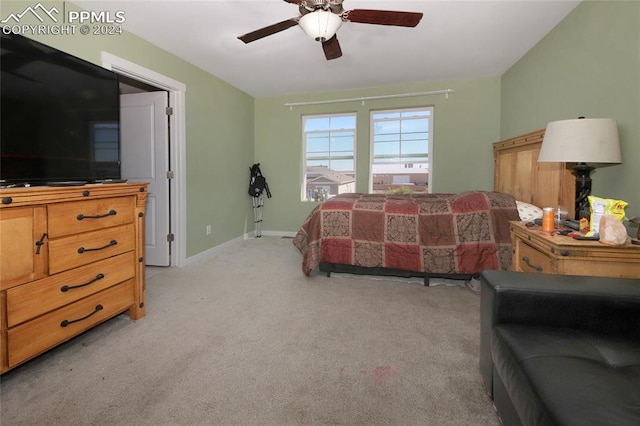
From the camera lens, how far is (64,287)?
5.54 feet

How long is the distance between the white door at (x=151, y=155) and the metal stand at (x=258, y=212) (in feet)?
6.34

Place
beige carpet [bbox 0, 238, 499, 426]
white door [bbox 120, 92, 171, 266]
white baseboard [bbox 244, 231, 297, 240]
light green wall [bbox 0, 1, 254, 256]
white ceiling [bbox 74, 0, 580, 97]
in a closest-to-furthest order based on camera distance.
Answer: beige carpet [bbox 0, 238, 499, 426] < white ceiling [bbox 74, 0, 580, 97] < light green wall [bbox 0, 1, 254, 256] < white door [bbox 120, 92, 171, 266] < white baseboard [bbox 244, 231, 297, 240]

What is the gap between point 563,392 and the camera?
78cm

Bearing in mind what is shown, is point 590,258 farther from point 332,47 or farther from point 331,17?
point 332,47

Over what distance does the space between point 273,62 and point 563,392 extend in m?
3.97

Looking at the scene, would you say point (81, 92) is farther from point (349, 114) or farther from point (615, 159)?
point (349, 114)

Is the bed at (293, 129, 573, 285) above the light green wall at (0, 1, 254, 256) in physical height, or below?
below

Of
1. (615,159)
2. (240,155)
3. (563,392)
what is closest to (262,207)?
(240,155)

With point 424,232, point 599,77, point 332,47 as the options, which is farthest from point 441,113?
point 332,47

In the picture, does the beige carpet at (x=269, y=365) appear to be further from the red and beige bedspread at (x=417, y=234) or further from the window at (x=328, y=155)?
the window at (x=328, y=155)

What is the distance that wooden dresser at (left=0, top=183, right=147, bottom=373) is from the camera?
1.44 metres

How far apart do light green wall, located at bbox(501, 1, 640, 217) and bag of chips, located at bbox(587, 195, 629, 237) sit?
0.56m

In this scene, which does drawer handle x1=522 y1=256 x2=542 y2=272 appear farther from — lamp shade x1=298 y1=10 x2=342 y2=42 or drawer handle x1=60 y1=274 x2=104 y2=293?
drawer handle x1=60 y1=274 x2=104 y2=293

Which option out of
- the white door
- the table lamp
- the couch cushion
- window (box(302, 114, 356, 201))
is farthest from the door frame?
the table lamp
